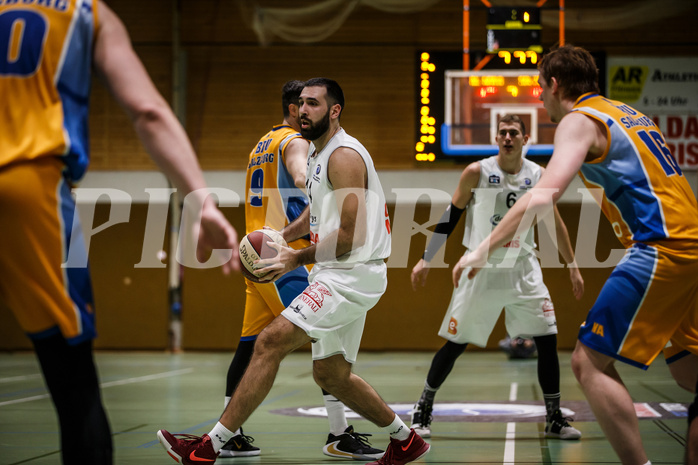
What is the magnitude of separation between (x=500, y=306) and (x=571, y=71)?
278cm

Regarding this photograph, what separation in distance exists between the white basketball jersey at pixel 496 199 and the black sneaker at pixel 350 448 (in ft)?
6.20

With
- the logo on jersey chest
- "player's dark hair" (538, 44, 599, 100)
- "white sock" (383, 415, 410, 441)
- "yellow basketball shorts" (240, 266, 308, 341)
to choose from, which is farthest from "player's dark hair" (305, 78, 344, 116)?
"white sock" (383, 415, 410, 441)

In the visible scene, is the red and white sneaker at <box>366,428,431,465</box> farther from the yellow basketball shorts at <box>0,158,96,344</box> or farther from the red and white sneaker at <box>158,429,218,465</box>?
the yellow basketball shorts at <box>0,158,96,344</box>

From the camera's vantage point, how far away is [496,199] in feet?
20.2

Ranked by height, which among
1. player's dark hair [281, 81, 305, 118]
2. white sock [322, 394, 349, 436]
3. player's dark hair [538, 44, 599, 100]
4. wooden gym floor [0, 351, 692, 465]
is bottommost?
wooden gym floor [0, 351, 692, 465]

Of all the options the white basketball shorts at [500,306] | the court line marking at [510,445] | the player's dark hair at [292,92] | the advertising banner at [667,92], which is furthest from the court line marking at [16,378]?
the advertising banner at [667,92]

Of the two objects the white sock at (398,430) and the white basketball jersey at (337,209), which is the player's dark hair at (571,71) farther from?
the white sock at (398,430)

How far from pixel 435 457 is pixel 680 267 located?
88.9 inches

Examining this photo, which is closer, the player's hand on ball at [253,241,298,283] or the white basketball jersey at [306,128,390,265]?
the player's hand on ball at [253,241,298,283]

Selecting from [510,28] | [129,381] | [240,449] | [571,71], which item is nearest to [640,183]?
[571,71]

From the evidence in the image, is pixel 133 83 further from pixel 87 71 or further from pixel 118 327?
pixel 118 327

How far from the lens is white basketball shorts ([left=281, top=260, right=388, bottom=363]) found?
4.04 meters

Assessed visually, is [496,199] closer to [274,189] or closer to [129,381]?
[274,189]

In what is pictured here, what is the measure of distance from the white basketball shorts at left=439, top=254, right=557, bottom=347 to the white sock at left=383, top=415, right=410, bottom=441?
154 cm
